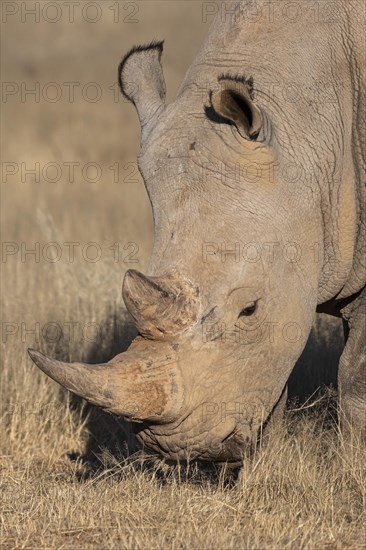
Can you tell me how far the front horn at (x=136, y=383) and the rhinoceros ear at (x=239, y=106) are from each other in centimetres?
107

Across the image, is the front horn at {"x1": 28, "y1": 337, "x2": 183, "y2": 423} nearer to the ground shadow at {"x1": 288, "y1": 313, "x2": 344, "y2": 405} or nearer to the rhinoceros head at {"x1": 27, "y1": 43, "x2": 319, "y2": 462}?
the rhinoceros head at {"x1": 27, "y1": 43, "x2": 319, "y2": 462}

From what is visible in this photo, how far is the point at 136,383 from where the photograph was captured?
5398 millimetres

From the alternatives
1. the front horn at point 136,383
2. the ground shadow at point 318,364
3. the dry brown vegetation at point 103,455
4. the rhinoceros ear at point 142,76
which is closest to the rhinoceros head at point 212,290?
the front horn at point 136,383

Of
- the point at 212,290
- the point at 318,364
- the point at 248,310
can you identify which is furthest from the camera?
the point at 318,364

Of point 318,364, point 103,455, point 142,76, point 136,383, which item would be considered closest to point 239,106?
point 142,76

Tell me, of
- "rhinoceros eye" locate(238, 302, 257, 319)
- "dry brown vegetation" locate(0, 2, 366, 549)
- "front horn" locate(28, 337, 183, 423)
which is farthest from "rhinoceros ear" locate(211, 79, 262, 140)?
"dry brown vegetation" locate(0, 2, 366, 549)

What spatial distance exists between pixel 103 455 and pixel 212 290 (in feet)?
5.82

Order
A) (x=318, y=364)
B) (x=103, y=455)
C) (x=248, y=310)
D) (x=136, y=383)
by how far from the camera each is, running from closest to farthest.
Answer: (x=136, y=383)
(x=248, y=310)
(x=103, y=455)
(x=318, y=364)

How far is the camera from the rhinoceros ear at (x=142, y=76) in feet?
21.3

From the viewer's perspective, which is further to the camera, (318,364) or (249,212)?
(318,364)

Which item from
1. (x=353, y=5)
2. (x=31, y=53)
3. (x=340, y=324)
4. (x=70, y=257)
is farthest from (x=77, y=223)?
(x=31, y=53)

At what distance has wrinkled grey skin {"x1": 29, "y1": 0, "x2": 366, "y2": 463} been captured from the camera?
553 centimetres

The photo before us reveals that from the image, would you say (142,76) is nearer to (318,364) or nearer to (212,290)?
(212,290)

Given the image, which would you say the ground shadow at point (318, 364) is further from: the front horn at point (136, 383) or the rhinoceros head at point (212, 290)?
the front horn at point (136, 383)
